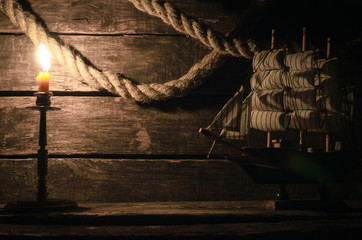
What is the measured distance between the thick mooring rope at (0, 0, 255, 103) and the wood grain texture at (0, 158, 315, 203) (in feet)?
0.82

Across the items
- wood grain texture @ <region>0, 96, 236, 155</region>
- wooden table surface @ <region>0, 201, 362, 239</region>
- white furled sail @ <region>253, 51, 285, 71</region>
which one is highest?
white furled sail @ <region>253, 51, 285, 71</region>

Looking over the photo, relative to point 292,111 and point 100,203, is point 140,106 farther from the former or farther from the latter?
point 292,111

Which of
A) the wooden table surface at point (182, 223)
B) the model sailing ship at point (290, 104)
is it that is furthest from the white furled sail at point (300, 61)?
the wooden table surface at point (182, 223)

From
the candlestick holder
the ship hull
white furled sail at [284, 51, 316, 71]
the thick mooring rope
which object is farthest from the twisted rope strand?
the candlestick holder

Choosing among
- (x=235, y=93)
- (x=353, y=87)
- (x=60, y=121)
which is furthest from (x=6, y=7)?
(x=353, y=87)

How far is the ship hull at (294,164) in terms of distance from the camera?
4.27 feet

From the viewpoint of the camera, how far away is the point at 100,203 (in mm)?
1479

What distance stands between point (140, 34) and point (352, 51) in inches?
30.4

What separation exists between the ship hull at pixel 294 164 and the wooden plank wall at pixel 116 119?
26 centimetres

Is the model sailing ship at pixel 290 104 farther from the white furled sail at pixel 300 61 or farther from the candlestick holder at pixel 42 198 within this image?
the candlestick holder at pixel 42 198

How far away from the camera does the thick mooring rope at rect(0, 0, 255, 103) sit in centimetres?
150

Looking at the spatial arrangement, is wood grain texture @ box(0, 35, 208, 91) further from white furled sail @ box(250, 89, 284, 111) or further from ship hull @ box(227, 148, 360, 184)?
ship hull @ box(227, 148, 360, 184)

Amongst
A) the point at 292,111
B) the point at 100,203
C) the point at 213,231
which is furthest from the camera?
the point at 292,111

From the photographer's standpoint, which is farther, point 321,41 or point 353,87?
point 321,41
